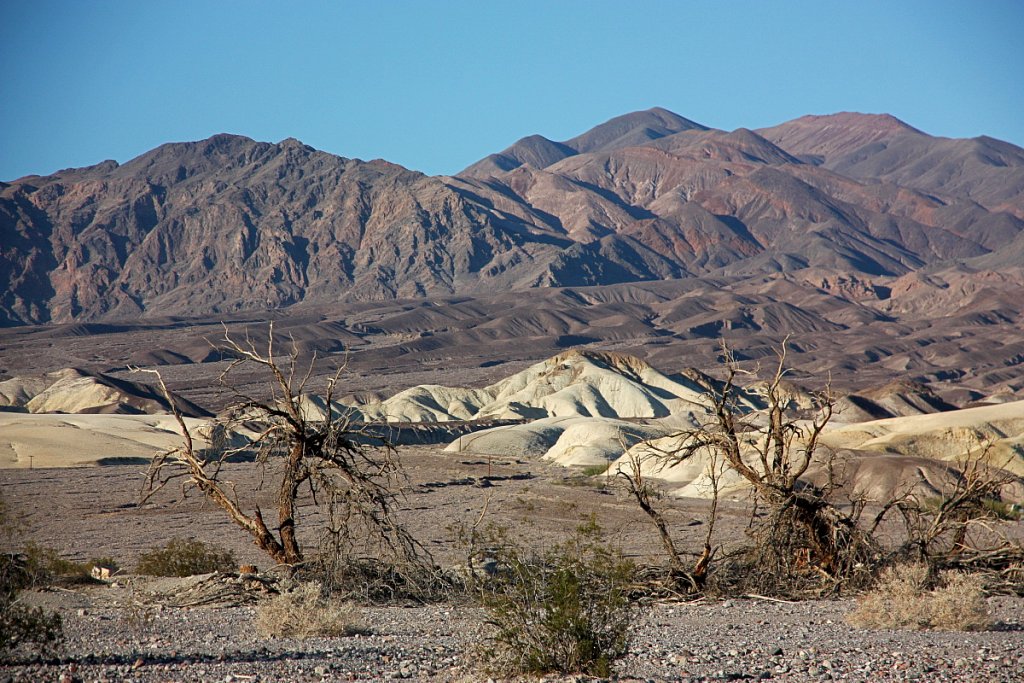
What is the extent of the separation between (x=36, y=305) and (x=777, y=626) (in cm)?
20355

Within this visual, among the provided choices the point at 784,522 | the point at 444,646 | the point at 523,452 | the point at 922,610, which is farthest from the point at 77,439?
the point at 922,610

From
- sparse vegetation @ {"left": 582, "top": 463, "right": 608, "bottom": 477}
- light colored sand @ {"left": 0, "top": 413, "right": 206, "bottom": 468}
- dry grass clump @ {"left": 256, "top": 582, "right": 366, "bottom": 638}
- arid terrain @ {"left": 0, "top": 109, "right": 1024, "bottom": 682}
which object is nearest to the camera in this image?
arid terrain @ {"left": 0, "top": 109, "right": 1024, "bottom": 682}

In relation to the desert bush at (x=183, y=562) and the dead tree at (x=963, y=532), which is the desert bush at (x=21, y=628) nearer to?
the desert bush at (x=183, y=562)

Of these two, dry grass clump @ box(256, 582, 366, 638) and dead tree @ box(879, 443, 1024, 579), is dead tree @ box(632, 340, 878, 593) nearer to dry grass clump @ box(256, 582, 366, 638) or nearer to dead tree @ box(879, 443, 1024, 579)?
dead tree @ box(879, 443, 1024, 579)

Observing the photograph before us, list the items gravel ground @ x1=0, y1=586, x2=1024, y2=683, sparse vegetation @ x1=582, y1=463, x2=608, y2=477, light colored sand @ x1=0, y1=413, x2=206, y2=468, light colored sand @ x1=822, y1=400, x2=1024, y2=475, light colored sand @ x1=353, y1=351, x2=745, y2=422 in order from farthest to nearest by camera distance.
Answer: light colored sand @ x1=353, y1=351, x2=745, y2=422, light colored sand @ x1=0, y1=413, x2=206, y2=468, light colored sand @ x1=822, y1=400, x2=1024, y2=475, sparse vegetation @ x1=582, y1=463, x2=608, y2=477, gravel ground @ x1=0, y1=586, x2=1024, y2=683

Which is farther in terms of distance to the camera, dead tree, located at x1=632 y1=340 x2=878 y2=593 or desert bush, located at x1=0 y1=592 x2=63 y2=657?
dead tree, located at x1=632 y1=340 x2=878 y2=593

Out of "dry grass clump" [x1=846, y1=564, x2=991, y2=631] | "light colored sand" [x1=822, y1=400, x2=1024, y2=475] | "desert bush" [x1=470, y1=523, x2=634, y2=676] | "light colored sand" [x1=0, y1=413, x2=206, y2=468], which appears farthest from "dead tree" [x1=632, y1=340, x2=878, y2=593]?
"light colored sand" [x1=0, y1=413, x2=206, y2=468]

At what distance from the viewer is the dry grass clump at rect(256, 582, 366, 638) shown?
38.4ft

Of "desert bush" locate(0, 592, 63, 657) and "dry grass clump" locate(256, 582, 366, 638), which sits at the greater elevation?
"desert bush" locate(0, 592, 63, 657)

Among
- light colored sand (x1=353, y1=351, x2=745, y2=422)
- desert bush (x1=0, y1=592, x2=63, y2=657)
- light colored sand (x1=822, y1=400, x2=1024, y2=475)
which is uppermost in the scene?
desert bush (x1=0, y1=592, x2=63, y2=657)

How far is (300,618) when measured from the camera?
461 inches

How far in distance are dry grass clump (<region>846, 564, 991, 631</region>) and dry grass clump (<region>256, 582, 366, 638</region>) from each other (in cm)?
600

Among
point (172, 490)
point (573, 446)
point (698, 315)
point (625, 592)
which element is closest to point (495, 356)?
point (698, 315)

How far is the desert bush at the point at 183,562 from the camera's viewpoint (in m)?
17.2
